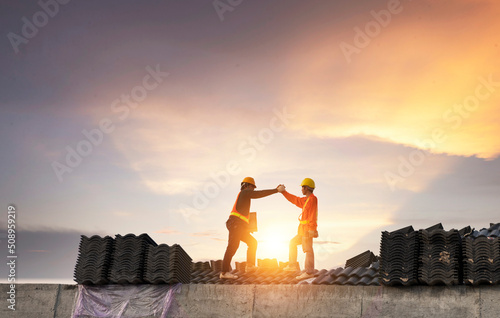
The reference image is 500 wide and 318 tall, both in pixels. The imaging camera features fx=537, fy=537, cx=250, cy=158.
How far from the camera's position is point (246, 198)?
46.4 feet

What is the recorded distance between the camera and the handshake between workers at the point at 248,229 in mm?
13398

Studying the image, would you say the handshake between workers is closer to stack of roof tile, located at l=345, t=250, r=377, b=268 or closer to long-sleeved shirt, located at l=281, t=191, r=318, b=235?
long-sleeved shirt, located at l=281, t=191, r=318, b=235

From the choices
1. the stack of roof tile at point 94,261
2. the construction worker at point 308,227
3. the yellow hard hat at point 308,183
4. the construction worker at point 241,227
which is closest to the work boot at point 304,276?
the construction worker at point 308,227

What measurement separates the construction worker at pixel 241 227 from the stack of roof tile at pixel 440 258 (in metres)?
4.28

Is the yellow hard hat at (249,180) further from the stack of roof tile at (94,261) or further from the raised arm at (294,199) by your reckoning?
the stack of roof tile at (94,261)

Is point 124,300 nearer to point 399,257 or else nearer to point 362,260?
point 362,260

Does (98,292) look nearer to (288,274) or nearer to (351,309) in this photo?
(288,274)

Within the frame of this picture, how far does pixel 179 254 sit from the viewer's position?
13.9 meters

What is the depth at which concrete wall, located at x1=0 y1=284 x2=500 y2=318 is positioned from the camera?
35.9ft

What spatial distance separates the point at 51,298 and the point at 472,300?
426 inches

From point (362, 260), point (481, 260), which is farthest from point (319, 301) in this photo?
point (362, 260)

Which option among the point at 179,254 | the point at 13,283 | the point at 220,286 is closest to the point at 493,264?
the point at 220,286

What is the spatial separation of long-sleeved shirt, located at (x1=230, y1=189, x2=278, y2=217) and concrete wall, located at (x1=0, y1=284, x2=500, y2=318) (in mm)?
2022

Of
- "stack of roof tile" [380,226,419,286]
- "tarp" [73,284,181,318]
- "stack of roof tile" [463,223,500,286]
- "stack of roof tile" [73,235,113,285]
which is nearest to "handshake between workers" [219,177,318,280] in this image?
"tarp" [73,284,181,318]
